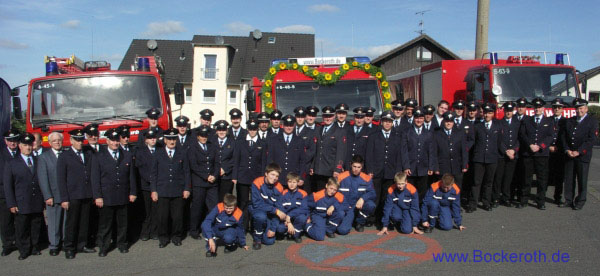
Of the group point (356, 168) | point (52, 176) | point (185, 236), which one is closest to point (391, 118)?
point (356, 168)

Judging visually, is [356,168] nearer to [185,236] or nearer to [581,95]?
[185,236]

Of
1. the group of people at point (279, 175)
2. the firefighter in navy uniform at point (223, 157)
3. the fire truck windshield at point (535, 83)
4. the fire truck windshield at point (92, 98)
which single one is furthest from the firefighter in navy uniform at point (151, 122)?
the fire truck windshield at point (535, 83)

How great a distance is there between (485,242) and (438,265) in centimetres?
124

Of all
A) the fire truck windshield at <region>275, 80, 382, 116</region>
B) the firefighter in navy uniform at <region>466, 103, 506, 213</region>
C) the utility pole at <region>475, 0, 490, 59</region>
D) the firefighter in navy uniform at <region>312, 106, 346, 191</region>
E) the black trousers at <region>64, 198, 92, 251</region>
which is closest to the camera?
the black trousers at <region>64, 198, 92, 251</region>

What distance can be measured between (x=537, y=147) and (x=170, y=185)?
6109mm

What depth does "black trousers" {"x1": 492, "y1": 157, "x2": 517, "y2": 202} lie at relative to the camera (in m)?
8.52

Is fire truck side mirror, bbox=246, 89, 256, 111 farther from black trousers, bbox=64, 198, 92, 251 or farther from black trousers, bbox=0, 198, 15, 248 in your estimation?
black trousers, bbox=0, 198, 15, 248

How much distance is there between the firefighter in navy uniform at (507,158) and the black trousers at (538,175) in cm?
21

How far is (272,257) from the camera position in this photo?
6.05 m

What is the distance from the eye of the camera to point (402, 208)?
7.22 meters

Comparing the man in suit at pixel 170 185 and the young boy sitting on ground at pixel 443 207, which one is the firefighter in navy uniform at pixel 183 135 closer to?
the man in suit at pixel 170 185

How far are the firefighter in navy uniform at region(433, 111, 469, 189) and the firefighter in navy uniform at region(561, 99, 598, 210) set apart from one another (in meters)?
1.90

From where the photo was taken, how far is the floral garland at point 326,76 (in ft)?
31.1

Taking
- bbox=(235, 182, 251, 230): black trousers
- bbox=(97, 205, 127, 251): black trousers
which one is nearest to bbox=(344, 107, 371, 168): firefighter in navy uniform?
bbox=(235, 182, 251, 230): black trousers
